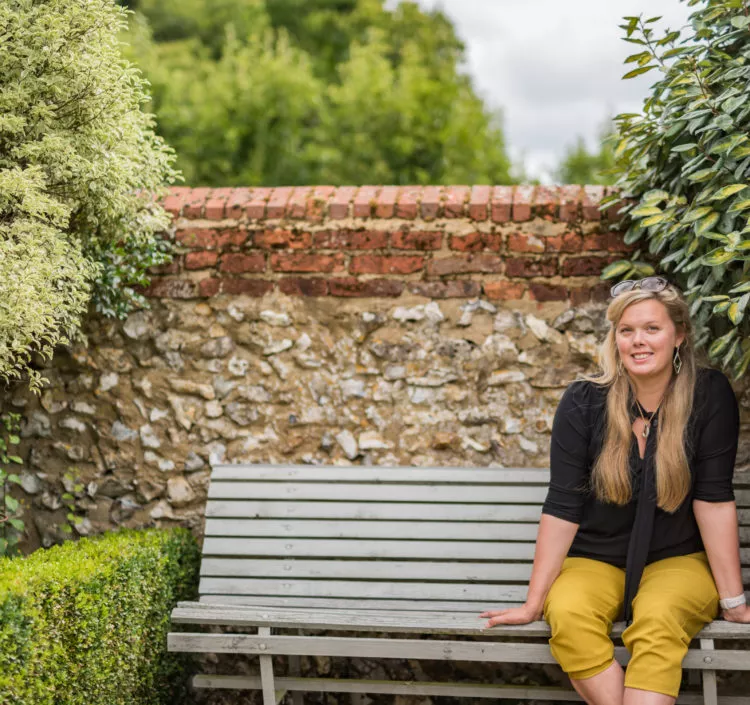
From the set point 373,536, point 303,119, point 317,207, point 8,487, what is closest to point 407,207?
point 317,207

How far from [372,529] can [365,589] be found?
0.82 ft

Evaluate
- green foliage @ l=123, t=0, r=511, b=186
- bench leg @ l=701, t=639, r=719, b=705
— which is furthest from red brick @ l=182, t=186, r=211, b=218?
green foliage @ l=123, t=0, r=511, b=186

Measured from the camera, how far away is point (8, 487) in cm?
388

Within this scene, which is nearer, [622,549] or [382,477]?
[622,549]

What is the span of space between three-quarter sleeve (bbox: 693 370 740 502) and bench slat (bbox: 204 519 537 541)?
0.82 metres

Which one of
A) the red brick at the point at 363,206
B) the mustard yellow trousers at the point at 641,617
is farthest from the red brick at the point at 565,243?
the mustard yellow trousers at the point at 641,617

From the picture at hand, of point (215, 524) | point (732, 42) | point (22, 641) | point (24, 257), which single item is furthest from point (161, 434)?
point (732, 42)

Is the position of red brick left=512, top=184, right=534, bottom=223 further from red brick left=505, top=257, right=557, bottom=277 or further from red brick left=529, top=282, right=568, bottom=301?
red brick left=529, top=282, right=568, bottom=301

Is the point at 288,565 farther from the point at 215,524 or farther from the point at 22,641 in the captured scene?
the point at 22,641

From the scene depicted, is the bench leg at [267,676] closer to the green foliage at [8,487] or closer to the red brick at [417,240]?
the green foliage at [8,487]

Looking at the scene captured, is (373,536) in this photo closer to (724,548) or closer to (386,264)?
(386,264)

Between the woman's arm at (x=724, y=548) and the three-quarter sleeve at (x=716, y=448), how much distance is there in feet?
0.13

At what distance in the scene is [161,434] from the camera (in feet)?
12.9

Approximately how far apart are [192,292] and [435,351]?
1.20 metres
